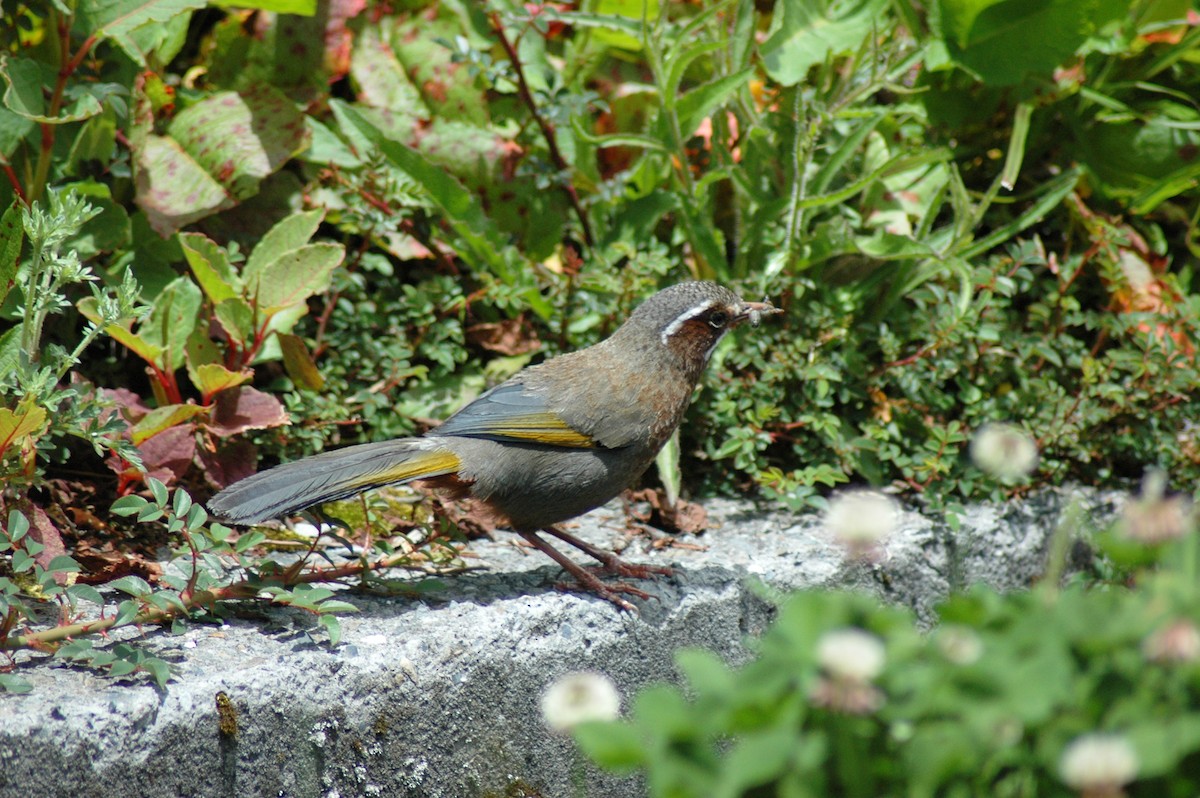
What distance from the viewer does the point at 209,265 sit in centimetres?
426

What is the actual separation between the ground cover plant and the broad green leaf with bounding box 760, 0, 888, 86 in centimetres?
1

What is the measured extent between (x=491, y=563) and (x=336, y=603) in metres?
1.04

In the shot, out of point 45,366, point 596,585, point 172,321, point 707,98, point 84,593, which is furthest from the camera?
point 707,98

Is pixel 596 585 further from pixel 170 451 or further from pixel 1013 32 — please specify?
pixel 1013 32

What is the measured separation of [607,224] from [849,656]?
3.89 metres

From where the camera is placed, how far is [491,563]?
4309 millimetres

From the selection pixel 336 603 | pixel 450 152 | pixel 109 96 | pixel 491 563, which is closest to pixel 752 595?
pixel 491 563

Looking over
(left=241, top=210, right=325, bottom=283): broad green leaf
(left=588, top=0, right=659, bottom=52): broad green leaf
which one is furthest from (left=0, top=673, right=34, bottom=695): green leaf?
(left=588, top=0, right=659, bottom=52): broad green leaf

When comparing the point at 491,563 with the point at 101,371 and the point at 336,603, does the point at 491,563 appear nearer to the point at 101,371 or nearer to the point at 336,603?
the point at 336,603

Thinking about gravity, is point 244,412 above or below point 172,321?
below

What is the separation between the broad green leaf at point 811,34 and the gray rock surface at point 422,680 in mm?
1944

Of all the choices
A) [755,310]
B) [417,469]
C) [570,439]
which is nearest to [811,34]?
[755,310]

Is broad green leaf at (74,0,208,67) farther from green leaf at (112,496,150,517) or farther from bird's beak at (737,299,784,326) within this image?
bird's beak at (737,299,784,326)

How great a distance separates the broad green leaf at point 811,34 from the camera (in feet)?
16.5
